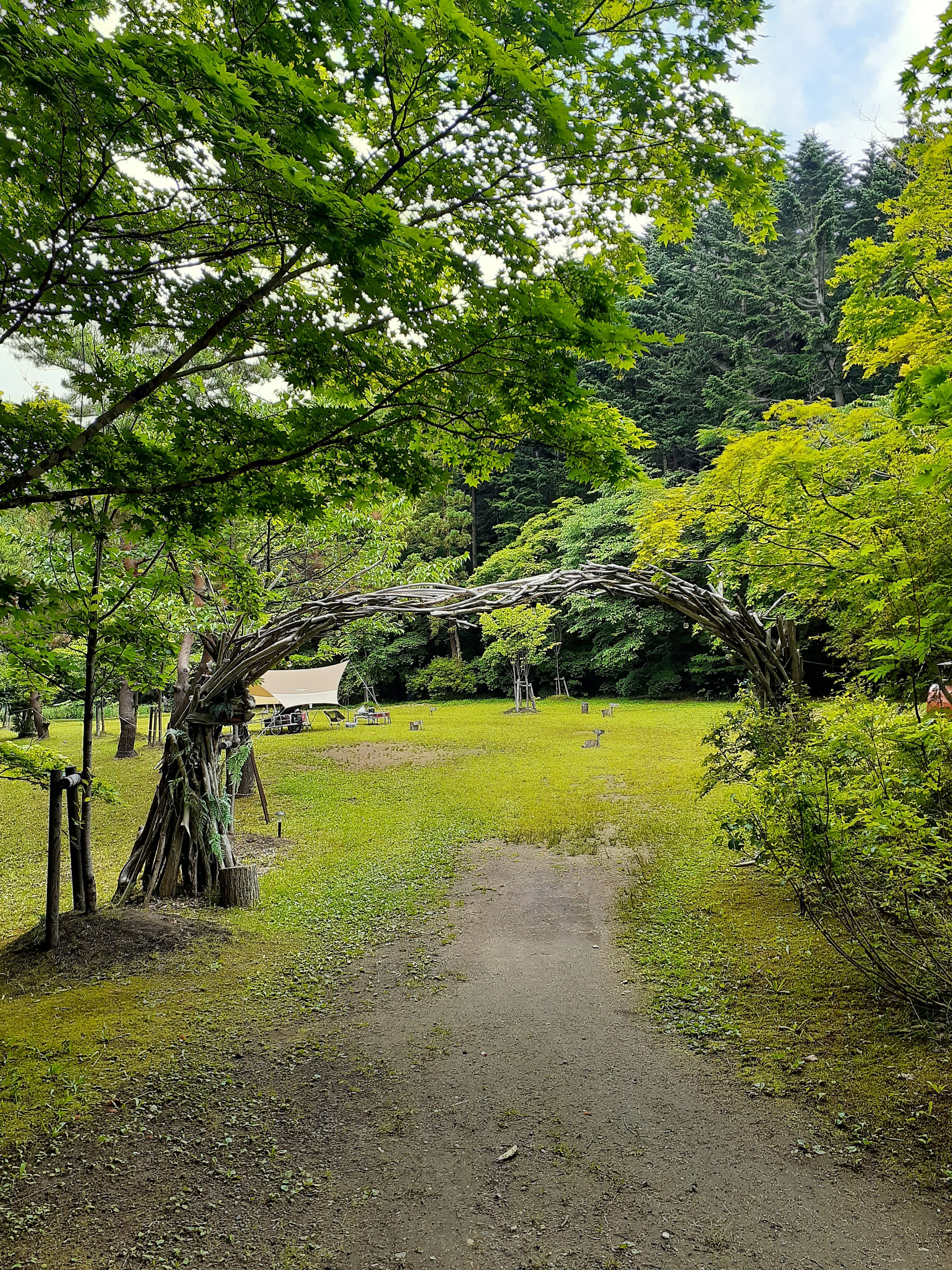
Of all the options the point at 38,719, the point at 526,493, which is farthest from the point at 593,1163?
the point at 526,493

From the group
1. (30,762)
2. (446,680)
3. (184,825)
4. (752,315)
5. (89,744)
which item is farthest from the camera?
(446,680)

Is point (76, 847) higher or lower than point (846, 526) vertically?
lower

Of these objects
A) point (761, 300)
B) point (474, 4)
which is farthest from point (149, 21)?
point (761, 300)

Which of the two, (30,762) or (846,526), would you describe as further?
(846,526)

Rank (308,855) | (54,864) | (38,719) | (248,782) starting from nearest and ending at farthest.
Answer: (54,864) → (308,855) → (248,782) → (38,719)

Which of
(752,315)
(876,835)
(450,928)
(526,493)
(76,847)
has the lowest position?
(450,928)

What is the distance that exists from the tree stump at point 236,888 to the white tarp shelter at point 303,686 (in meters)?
16.8

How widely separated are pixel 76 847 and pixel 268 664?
7.12ft

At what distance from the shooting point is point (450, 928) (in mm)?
5578

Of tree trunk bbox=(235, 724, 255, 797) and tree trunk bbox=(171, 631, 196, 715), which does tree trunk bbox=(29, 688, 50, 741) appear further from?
tree trunk bbox=(235, 724, 255, 797)

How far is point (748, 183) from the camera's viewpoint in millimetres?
3072

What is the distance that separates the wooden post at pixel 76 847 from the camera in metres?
4.85

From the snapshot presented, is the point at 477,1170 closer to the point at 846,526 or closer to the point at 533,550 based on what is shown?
the point at 846,526

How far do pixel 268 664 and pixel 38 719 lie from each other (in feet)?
51.2
